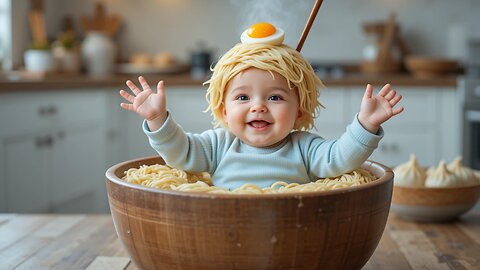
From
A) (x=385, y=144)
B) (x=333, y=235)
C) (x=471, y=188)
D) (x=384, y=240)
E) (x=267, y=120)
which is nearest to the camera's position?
(x=333, y=235)

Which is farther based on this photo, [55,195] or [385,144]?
[385,144]

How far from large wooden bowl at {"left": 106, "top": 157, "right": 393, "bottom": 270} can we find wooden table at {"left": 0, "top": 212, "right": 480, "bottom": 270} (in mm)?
173

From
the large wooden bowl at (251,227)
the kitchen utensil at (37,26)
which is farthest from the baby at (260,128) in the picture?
the kitchen utensil at (37,26)

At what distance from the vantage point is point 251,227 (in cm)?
67

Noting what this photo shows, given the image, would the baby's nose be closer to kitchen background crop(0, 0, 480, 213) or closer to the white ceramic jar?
kitchen background crop(0, 0, 480, 213)

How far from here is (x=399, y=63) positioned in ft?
13.6

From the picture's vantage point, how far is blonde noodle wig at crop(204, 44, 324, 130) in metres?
0.87

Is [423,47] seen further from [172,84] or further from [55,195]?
[55,195]

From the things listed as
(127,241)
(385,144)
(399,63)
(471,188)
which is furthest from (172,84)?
(127,241)

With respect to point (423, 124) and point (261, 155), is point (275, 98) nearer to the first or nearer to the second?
point (261, 155)

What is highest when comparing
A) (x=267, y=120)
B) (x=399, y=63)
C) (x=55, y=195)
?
(x=267, y=120)

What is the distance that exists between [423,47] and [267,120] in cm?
358

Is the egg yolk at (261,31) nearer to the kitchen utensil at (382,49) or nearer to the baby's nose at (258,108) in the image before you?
the baby's nose at (258,108)

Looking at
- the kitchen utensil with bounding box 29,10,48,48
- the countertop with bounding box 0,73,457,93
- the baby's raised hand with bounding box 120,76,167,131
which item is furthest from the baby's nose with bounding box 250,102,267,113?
the kitchen utensil with bounding box 29,10,48,48
